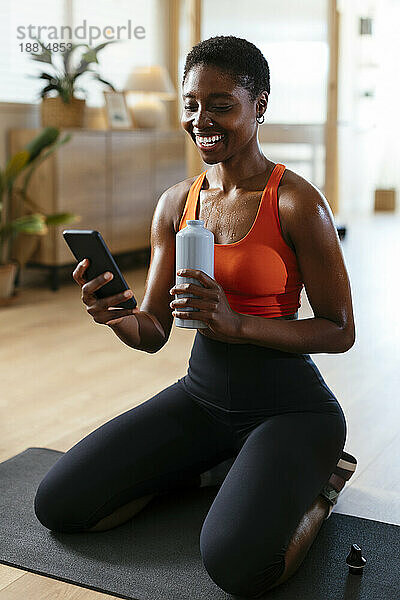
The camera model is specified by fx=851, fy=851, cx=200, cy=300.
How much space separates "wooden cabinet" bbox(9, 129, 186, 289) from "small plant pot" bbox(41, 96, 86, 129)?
9 cm

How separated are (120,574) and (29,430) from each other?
0.94m

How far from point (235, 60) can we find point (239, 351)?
2.01 feet

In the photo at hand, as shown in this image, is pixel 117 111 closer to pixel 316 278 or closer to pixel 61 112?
pixel 61 112

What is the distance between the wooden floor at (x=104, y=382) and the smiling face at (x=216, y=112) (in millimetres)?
910

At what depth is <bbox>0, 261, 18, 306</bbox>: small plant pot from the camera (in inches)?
170

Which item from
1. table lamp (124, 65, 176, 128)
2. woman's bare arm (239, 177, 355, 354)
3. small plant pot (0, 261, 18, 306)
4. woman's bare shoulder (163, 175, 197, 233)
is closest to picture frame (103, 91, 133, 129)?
table lamp (124, 65, 176, 128)

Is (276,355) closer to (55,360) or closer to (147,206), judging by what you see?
(55,360)

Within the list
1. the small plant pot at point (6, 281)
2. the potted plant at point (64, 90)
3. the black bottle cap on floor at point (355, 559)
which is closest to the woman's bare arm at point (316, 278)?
the black bottle cap on floor at point (355, 559)

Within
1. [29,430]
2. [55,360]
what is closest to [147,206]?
[55,360]

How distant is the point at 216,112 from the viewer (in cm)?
173

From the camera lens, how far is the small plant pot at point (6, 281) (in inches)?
170

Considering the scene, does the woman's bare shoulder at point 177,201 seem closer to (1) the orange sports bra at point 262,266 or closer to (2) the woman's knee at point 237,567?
(1) the orange sports bra at point 262,266

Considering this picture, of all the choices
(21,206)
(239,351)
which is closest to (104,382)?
(239,351)

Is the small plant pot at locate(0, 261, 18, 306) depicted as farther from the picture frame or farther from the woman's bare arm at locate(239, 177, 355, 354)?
the woman's bare arm at locate(239, 177, 355, 354)
